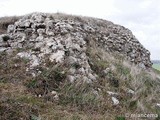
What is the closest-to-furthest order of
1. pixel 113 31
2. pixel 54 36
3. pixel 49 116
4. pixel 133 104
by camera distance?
pixel 49 116 < pixel 133 104 < pixel 54 36 < pixel 113 31

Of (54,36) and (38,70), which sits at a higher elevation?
(54,36)

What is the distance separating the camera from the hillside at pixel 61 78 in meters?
7.96

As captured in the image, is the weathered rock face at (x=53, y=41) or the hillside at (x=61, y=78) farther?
the weathered rock face at (x=53, y=41)

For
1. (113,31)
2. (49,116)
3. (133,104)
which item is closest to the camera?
(49,116)

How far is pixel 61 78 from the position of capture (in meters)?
9.67

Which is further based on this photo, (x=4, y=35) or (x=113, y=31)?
(x=113, y=31)

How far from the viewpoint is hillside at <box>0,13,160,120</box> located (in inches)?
314

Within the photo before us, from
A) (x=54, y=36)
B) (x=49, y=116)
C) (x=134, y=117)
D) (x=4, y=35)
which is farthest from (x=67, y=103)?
(x=4, y=35)

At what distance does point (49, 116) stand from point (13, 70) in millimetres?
3262

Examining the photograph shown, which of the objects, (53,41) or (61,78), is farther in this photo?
(53,41)

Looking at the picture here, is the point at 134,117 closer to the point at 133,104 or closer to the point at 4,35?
the point at 133,104

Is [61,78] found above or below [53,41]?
below

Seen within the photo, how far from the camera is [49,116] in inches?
289

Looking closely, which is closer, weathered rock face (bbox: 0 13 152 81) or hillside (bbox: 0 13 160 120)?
hillside (bbox: 0 13 160 120)
